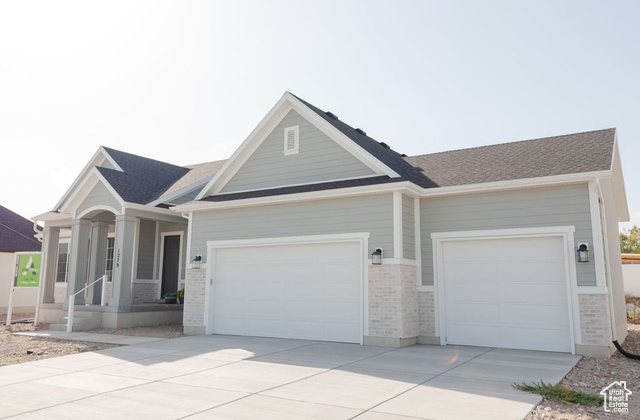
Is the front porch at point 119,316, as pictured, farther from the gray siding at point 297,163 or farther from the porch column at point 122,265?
the gray siding at point 297,163

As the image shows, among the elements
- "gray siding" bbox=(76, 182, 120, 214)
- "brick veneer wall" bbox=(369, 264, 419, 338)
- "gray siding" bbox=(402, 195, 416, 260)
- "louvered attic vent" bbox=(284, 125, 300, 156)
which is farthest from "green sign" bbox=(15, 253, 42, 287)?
"gray siding" bbox=(402, 195, 416, 260)

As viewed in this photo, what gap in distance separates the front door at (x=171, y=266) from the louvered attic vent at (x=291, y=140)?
683cm

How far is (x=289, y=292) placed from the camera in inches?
494

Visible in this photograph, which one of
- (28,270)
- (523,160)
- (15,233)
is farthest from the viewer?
(15,233)

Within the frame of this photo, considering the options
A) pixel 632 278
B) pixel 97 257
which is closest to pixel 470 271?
pixel 97 257

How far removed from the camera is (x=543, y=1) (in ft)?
37.1

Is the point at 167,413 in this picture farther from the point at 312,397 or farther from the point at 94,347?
the point at 94,347

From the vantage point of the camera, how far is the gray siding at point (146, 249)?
17.8 metres

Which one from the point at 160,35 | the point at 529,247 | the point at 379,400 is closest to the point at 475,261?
the point at 529,247

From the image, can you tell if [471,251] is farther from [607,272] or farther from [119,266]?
[119,266]

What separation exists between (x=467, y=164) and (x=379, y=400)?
8.18 m

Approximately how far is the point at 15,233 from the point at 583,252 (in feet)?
82.8

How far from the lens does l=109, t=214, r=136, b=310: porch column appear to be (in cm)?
1499

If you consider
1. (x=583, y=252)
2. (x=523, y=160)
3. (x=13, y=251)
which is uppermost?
(x=523, y=160)
